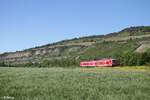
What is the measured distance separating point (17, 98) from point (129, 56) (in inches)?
2748

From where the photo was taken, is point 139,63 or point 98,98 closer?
point 98,98

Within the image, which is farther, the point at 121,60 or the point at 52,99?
the point at 121,60

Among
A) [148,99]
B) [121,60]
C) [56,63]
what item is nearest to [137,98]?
[148,99]

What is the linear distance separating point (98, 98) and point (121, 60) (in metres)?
72.9

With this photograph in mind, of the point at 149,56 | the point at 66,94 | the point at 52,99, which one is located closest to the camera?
the point at 52,99

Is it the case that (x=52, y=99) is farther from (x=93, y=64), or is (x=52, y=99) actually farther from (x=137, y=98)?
(x=93, y=64)

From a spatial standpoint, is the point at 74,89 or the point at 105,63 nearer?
the point at 74,89

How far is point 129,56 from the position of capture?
83.1m

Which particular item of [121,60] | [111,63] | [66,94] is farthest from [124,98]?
[121,60]

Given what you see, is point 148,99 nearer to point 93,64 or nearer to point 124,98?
point 124,98

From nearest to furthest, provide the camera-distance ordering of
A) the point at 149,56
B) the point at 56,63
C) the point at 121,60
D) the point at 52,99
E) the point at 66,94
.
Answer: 1. the point at 52,99
2. the point at 66,94
3. the point at 149,56
4. the point at 121,60
5. the point at 56,63

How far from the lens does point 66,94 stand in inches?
679

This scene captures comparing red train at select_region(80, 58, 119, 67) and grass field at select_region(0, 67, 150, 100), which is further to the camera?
red train at select_region(80, 58, 119, 67)

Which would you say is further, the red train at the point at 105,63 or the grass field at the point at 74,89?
the red train at the point at 105,63
